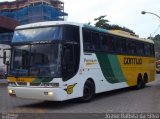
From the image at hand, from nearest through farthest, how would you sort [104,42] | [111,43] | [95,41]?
[95,41] → [104,42] → [111,43]

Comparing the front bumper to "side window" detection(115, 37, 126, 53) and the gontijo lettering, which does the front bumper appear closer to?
"side window" detection(115, 37, 126, 53)

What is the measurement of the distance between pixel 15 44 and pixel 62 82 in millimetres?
2547

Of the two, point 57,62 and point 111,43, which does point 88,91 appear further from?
point 111,43

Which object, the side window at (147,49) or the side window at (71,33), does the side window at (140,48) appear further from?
the side window at (71,33)

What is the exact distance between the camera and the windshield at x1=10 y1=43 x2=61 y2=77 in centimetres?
1402

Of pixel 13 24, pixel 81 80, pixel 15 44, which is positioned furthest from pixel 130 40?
pixel 13 24

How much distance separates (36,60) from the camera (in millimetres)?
14336

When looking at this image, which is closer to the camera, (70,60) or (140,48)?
(70,60)

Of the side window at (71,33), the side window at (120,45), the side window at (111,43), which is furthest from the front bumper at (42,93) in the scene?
the side window at (120,45)

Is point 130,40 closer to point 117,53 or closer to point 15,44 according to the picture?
point 117,53

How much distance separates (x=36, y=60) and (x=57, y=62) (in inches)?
33.5

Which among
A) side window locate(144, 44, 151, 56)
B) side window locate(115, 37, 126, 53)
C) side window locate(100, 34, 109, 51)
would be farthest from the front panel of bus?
side window locate(144, 44, 151, 56)

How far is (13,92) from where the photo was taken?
48.3ft

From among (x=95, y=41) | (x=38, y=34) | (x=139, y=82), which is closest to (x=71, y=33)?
(x=38, y=34)
